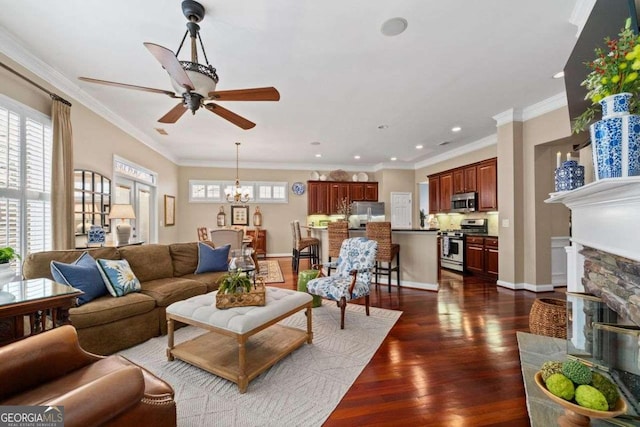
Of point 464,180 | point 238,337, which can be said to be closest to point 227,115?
point 238,337

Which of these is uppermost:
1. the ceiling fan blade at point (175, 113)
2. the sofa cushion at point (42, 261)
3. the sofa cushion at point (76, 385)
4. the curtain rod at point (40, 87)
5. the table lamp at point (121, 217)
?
the curtain rod at point (40, 87)

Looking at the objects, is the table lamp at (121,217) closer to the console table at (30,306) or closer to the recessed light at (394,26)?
the console table at (30,306)

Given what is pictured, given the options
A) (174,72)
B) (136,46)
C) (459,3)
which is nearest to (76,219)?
(136,46)

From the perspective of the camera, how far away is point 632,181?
1100 millimetres

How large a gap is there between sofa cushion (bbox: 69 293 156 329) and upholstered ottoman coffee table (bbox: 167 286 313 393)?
1.87 ft

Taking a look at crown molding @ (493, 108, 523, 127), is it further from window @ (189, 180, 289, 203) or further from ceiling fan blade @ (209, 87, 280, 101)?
window @ (189, 180, 289, 203)

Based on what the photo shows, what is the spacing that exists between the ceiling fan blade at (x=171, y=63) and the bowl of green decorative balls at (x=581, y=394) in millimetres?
2831

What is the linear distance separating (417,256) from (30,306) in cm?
468

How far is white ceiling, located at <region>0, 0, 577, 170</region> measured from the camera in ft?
7.35

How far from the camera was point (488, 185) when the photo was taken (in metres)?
5.67

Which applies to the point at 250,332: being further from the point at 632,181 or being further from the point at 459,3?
the point at 459,3

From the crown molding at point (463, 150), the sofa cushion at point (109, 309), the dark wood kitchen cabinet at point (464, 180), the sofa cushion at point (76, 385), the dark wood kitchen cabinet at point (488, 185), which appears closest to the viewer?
the sofa cushion at point (76, 385)

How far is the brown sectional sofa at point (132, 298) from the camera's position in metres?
2.40

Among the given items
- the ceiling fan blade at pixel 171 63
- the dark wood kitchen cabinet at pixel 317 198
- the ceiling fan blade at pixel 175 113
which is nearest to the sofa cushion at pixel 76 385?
the ceiling fan blade at pixel 171 63
